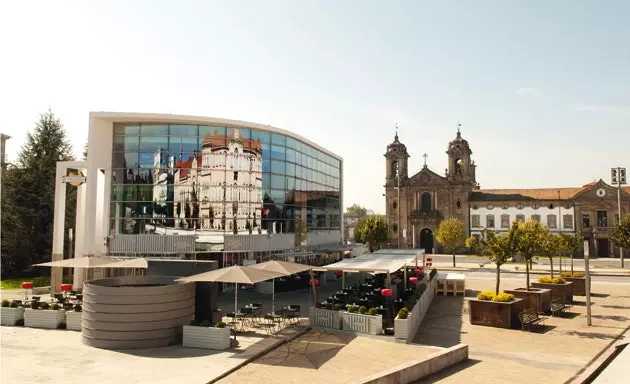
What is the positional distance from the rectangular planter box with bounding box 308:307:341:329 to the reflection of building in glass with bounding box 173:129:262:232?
38.3 ft

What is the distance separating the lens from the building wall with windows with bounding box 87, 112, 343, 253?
27.1 m

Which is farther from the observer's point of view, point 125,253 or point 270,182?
point 270,182

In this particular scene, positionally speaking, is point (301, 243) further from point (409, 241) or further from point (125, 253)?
point (409, 241)

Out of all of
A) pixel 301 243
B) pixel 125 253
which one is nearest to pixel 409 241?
pixel 301 243

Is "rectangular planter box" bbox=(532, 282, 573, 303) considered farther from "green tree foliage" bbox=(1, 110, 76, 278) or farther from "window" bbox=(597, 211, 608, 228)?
"window" bbox=(597, 211, 608, 228)

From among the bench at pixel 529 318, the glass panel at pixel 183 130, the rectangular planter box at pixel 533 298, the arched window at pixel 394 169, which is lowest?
the bench at pixel 529 318

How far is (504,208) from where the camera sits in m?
66.8

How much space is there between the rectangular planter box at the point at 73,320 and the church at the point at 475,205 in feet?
158

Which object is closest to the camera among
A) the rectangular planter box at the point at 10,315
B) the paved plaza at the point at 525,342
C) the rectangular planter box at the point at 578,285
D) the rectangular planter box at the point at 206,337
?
the paved plaza at the point at 525,342

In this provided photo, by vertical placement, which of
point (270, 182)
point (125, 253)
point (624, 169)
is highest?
point (624, 169)

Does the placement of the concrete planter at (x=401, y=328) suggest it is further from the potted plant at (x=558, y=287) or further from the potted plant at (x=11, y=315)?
the potted plant at (x=11, y=315)

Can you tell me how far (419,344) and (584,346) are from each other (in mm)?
5459

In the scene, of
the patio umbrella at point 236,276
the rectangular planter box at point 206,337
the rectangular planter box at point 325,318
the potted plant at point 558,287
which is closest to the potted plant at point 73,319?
the patio umbrella at point 236,276

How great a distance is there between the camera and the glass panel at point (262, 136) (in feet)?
96.6
